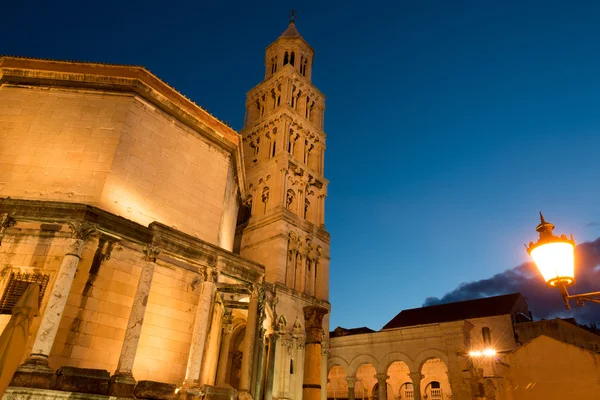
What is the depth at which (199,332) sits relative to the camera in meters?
12.3

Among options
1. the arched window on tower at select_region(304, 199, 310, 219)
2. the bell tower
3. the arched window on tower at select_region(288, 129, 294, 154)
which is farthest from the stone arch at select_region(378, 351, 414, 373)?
→ the arched window on tower at select_region(288, 129, 294, 154)

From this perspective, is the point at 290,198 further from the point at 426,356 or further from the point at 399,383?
the point at 399,383

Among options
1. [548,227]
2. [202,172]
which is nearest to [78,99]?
[202,172]

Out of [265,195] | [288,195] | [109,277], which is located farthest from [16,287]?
[288,195]

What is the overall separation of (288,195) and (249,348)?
18.6 m

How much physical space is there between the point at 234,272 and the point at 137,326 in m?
3.66

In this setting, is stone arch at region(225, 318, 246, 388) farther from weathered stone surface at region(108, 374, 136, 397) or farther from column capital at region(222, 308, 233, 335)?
weathered stone surface at region(108, 374, 136, 397)

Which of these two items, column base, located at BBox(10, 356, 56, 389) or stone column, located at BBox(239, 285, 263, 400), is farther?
stone column, located at BBox(239, 285, 263, 400)

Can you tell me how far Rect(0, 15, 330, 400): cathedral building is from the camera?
441 inches

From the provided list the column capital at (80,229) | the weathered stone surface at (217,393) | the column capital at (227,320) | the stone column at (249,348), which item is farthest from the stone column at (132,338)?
the column capital at (227,320)

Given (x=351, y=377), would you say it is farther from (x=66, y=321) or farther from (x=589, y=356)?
(x=66, y=321)

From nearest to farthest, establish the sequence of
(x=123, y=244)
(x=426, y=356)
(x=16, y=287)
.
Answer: (x=16, y=287), (x=123, y=244), (x=426, y=356)

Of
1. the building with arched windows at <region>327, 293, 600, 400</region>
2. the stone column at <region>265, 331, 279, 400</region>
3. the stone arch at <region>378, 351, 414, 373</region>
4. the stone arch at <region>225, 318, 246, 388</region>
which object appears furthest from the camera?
the stone arch at <region>378, 351, 414, 373</region>

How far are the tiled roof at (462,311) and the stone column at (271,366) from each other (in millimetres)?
16575
